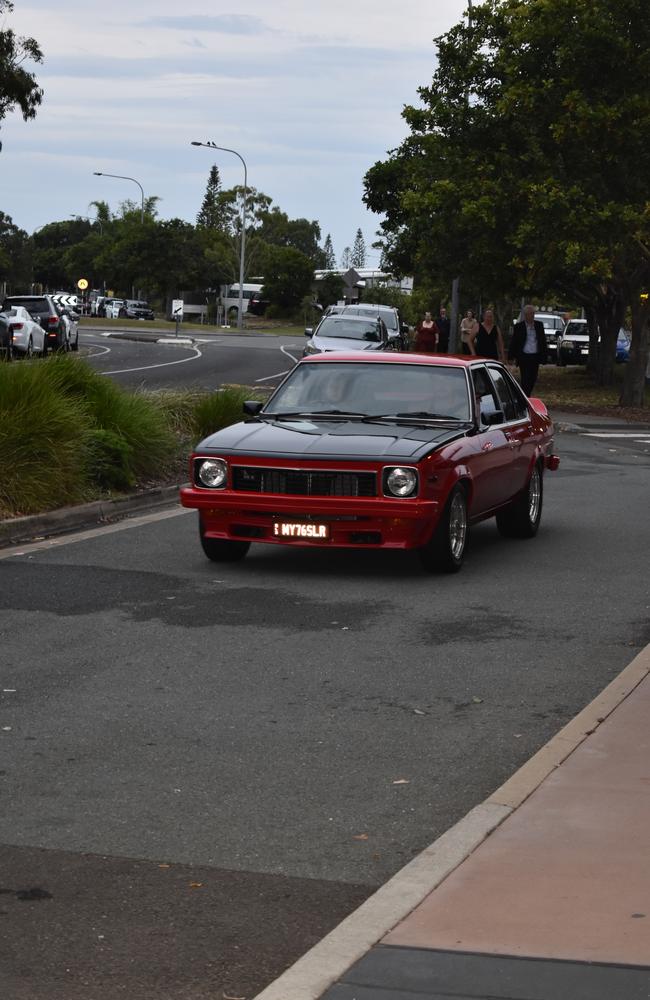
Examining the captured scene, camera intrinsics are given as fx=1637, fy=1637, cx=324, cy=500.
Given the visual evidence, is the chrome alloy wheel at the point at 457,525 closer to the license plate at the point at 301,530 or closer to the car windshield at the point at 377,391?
the car windshield at the point at 377,391

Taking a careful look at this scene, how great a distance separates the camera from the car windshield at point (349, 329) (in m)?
34.9

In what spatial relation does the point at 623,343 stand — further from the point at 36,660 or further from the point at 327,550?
the point at 36,660

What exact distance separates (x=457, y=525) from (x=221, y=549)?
168cm

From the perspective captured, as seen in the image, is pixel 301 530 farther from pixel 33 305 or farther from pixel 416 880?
pixel 33 305

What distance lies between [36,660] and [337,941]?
4.20 m

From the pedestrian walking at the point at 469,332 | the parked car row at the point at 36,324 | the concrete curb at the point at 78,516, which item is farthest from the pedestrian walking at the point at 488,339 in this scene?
the parked car row at the point at 36,324

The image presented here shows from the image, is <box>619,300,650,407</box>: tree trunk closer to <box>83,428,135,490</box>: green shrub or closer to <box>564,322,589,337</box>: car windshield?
<box>83,428,135,490</box>: green shrub

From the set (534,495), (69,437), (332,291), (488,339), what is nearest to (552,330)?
(488,339)

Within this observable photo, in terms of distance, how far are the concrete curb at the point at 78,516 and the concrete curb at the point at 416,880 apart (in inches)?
272

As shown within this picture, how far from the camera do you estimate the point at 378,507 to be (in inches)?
427

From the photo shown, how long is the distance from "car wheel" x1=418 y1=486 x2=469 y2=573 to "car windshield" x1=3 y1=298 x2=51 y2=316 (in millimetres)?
33689

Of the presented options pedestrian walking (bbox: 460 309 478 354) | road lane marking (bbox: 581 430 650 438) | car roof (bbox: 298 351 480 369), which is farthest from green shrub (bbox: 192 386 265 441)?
road lane marking (bbox: 581 430 650 438)

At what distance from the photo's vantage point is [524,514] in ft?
43.9

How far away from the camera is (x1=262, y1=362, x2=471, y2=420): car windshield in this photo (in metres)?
12.0
